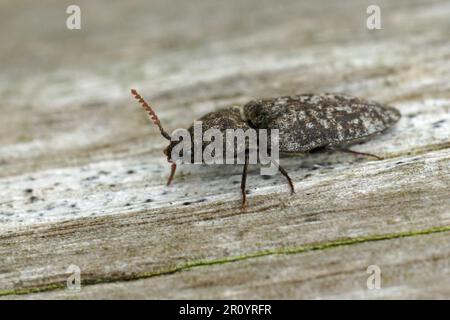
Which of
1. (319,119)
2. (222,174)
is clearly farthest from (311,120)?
(222,174)

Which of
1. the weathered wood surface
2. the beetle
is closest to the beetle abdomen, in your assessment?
the beetle

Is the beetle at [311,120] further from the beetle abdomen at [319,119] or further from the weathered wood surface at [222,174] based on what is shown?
the weathered wood surface at [222,174]

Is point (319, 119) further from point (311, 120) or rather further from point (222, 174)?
point (222, 174)

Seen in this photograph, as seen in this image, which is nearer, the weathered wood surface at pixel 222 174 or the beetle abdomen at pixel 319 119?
the weathered wood surface at pixel 222 174

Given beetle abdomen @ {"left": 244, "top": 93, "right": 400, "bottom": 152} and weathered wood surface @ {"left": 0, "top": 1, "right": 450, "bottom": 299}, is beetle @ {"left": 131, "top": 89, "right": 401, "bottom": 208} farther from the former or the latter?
weathered wood surface @ {"left": 0, "top": 1, "right": 450, "bottom": 299}

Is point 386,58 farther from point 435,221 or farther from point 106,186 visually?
point 106,186

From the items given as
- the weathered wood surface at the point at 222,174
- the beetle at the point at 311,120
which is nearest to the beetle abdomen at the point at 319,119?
the beetle at the point at 311,120
